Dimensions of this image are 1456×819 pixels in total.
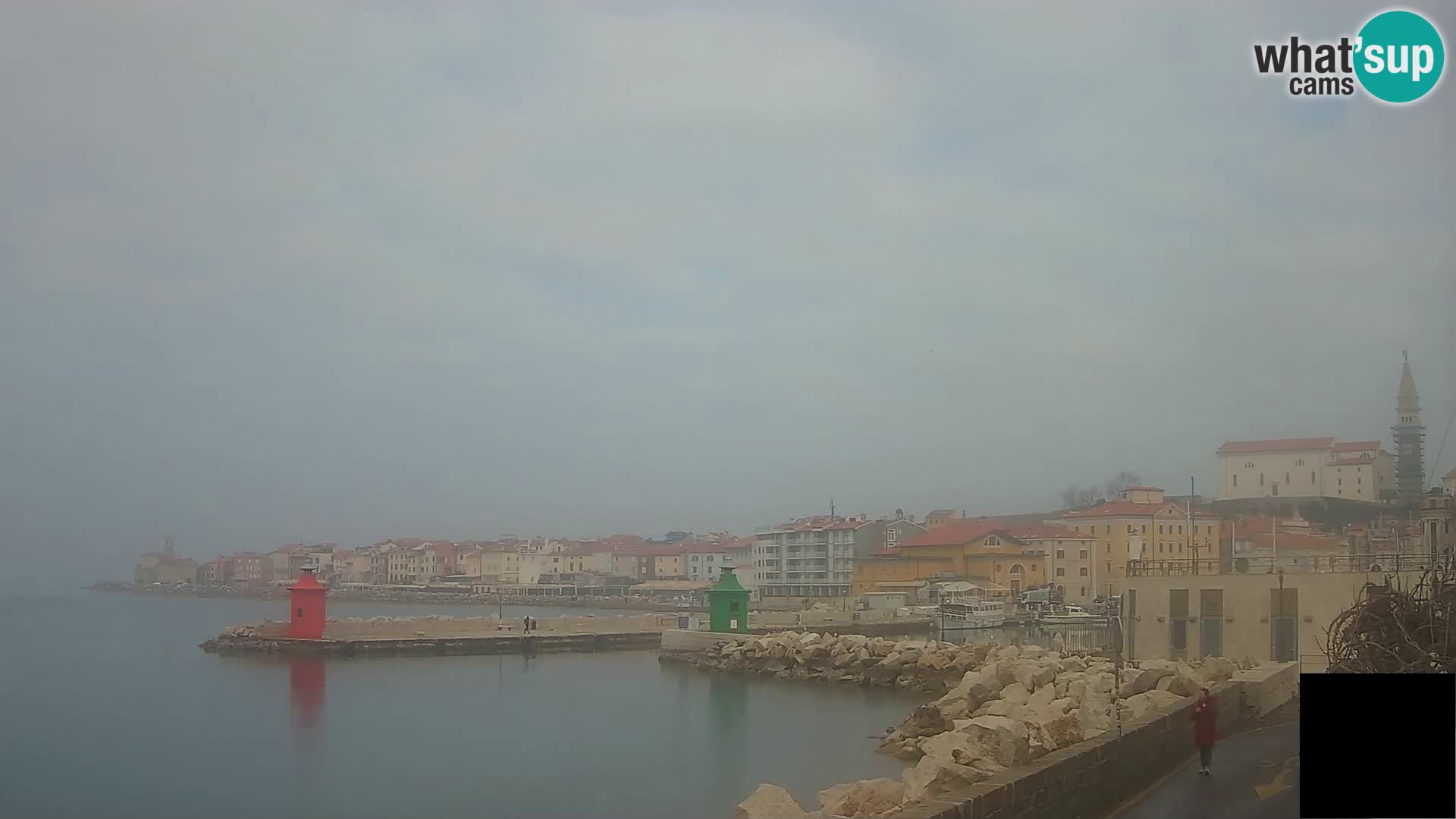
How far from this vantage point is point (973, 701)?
1099cm

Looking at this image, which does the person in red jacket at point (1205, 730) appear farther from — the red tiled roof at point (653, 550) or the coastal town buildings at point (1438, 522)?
the red tiled roof at point (653, 550)

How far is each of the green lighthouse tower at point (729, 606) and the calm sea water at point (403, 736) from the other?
1617 millimetres

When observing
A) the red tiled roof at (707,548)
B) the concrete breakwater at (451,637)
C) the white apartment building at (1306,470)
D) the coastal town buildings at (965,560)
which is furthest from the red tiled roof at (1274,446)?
the red tiled roof at (707,548)

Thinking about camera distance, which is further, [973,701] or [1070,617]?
[1070,617]

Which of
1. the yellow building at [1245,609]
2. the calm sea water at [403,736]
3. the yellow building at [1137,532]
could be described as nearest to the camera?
the calm sea water at [403,736]

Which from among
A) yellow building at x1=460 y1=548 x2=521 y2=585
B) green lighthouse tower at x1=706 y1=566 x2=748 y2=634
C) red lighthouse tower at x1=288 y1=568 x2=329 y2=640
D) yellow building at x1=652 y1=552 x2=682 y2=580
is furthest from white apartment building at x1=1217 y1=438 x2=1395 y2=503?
yellow building at x1=460 y1=548 x2=521 y2=585

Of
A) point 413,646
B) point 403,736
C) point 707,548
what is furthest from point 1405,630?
point 707,548

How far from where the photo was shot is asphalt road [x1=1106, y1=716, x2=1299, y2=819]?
477 centimetres

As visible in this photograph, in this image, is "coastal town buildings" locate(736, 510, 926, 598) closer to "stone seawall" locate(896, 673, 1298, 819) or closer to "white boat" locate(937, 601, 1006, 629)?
"white boat" locate(937, 601, 1006, 629)

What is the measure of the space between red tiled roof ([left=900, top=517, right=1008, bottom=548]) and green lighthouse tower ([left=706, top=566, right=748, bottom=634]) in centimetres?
381

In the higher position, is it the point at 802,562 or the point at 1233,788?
the point at 1233,788

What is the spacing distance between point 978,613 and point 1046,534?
21.7ft

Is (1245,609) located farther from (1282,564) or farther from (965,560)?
(965,560)

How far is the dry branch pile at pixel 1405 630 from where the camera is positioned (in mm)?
4504
